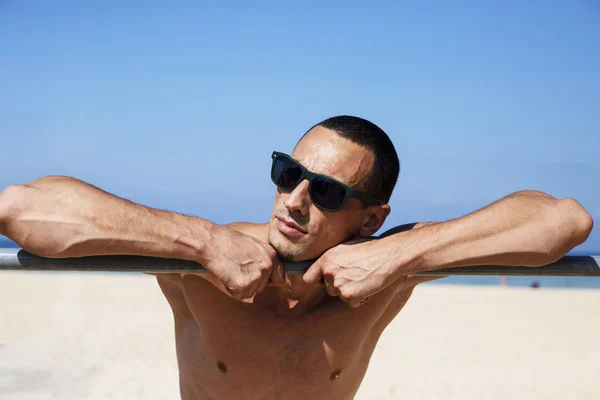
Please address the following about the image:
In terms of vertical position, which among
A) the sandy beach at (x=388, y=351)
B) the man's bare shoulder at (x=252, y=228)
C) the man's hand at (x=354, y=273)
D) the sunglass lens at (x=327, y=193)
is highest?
the sunglass lens at (x=327, y=193)

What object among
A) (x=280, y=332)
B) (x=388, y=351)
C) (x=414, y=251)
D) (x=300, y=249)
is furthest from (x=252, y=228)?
(x=388, y=351)

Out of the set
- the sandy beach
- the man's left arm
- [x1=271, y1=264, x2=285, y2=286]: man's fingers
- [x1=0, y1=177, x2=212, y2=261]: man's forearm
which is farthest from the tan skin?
the sandy beach

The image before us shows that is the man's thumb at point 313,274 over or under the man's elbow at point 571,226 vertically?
under

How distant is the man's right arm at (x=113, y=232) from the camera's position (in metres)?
2.22

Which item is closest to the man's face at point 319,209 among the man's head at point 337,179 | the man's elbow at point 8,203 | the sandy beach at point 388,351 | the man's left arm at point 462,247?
the man's head at point 337,179

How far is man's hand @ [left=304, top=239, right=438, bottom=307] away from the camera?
2.47 meters

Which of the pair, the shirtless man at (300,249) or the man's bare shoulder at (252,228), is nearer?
the shirtless man at (300,249)

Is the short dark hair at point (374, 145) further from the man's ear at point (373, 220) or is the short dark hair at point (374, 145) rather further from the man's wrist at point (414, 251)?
the man's wrist at point (414, 251)

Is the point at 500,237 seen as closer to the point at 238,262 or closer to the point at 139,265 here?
the point at 238,262

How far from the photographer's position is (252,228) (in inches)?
128

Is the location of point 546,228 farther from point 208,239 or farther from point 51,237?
point 51,237

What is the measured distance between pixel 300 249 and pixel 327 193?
0.78 feet

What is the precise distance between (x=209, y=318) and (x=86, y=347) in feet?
24.2

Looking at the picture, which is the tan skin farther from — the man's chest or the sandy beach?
the sandy beach
